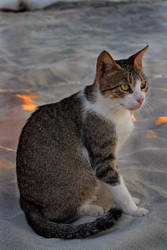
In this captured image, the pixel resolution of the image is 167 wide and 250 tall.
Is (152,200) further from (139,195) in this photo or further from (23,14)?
(23,14)

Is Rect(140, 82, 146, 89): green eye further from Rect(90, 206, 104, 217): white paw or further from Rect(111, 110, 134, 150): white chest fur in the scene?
Rect(90, 206, 104, 217): white paw

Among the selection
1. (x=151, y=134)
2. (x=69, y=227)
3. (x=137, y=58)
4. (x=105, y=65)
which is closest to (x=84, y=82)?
(x=151, y=134)

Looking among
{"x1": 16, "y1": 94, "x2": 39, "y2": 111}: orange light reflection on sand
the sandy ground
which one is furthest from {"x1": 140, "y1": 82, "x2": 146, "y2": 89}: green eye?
{"x1": 16, "y1": 94, "x2": 39, "y2": 111}: orange light reflection on sand

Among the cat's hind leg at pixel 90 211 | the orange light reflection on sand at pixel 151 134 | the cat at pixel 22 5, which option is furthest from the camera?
the cat at pixel 22 5

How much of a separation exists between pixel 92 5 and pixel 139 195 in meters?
7.03

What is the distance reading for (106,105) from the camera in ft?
7.67

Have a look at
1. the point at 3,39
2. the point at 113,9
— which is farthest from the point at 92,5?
the point at 3,39

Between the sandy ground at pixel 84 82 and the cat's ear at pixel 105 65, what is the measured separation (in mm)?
932

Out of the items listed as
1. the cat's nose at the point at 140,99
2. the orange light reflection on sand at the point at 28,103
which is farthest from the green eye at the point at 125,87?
the orange light reflection on sand at the point at 28,103

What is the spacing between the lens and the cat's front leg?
2.28 metres

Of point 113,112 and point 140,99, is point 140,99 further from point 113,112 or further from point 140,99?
point 113,112

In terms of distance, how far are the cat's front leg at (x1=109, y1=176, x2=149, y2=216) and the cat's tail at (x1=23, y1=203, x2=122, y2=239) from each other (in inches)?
5.7

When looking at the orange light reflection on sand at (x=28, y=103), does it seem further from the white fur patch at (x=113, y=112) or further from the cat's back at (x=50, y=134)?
the white fur patch at (x=113, y=112)

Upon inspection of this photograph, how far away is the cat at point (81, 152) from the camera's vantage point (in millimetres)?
2238
